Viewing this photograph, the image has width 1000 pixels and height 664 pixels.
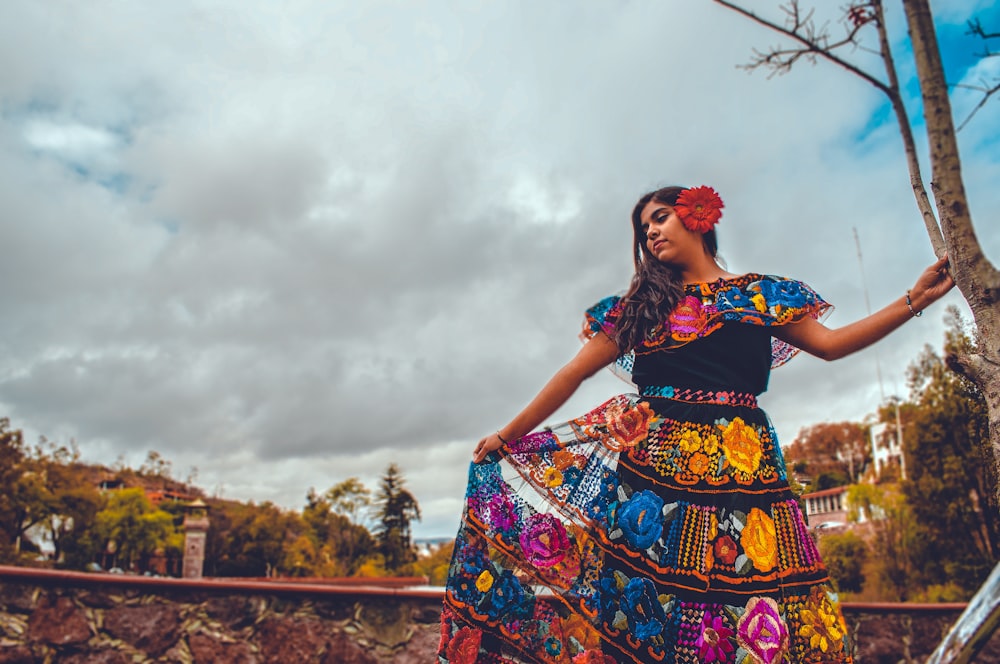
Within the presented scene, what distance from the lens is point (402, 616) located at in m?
3.68

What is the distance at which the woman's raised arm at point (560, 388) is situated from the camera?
2.04 m

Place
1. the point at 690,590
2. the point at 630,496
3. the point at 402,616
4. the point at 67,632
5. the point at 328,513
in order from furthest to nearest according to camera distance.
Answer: the point at 328,513 → the point at 402,616 → the point at 67,632 → the point at 630,496 → the point at 690,590

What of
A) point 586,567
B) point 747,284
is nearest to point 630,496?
point 586,567

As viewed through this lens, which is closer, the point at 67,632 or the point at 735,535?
the point at 735,535

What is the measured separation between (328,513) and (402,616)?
30374 millimetres

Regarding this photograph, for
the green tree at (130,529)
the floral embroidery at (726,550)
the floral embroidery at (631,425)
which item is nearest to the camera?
the floral embroidery at (726,550)

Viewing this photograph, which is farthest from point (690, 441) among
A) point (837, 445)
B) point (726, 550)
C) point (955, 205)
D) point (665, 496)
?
point (837, 445)

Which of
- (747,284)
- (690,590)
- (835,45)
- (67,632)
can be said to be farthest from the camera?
(67,632)

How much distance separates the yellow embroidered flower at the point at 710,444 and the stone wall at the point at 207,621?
2.30 meters

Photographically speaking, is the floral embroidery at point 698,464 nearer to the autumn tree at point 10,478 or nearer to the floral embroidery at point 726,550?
the floral embroidery at point 726,550

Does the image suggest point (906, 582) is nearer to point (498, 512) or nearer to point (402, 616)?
point (402, 616)

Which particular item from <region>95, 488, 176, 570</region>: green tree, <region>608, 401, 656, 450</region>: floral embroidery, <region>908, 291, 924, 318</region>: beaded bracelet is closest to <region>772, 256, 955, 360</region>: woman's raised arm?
<region>908, 291, 924, 318</region>: beaded bracelet

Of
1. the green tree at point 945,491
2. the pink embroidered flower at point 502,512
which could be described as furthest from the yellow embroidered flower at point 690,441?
the green tree at point 945,491

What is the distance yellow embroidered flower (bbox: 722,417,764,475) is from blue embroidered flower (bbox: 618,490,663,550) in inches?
8.1
